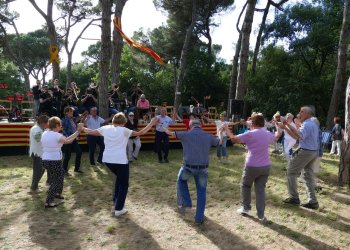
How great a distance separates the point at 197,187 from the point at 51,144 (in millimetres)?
2476

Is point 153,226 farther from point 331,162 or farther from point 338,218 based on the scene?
point 331,162

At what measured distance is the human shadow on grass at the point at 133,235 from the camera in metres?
4.70

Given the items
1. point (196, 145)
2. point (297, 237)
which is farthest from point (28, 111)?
point (297, 237)

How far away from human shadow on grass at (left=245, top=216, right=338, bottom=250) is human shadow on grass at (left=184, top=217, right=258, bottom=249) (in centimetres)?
69

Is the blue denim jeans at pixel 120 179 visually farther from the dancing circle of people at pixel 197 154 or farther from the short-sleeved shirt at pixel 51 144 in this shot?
the short-sleeved shirt at pixel 51 144

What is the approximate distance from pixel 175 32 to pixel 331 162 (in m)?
23.2

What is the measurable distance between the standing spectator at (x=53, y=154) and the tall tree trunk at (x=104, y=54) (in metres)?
5.60

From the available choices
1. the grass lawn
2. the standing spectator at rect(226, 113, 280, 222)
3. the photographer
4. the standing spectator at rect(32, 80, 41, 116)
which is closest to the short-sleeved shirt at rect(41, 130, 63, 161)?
the grass lawn

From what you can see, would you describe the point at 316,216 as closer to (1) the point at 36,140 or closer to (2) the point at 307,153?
(2) the point at 307,153

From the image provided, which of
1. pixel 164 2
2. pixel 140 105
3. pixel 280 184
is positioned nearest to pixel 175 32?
pixel 164 2

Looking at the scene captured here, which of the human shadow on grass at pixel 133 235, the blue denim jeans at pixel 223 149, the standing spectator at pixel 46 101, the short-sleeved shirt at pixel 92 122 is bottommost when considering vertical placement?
the human shadow on grass at pixel 133 235

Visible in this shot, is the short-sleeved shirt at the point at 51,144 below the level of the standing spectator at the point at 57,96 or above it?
below

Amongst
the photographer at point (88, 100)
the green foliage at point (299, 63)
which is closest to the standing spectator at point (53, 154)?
the photographer at point (88, 100)

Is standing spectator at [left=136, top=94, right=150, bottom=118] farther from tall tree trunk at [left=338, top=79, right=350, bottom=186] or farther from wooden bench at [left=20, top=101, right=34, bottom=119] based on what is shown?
tall tree trunk at [left=338, top=79, right=350, bottom=186]
